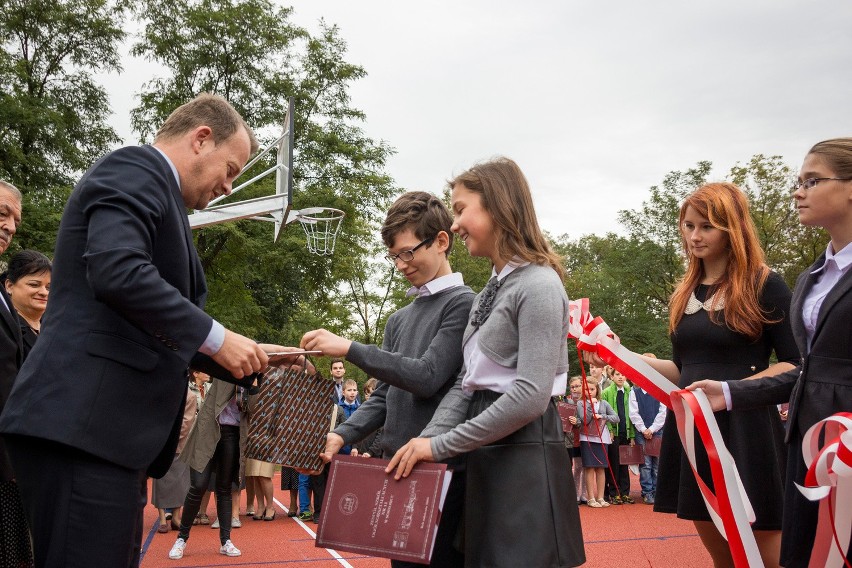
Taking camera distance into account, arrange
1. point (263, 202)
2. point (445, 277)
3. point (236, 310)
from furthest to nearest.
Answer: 1. point (236, 310)
2. point (263, 202)
3. point (445, 277)

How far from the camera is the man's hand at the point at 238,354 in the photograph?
231 centimetres

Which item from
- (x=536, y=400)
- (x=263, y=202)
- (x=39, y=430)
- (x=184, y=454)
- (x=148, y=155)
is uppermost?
(x=263, y=202)

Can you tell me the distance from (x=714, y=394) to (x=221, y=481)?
6.39 m

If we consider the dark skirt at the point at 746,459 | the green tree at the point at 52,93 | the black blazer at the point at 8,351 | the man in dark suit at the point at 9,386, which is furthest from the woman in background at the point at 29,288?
the green tree at the point at 52,93

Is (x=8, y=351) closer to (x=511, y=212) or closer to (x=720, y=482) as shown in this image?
(x=511, y=212)

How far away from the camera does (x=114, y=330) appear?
2.21m

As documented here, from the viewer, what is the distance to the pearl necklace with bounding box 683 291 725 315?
316 cm

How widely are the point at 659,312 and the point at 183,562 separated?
3383 cm

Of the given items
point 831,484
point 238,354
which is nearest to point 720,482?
point 831,484

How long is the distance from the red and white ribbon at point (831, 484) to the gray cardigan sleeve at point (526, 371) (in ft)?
2.76

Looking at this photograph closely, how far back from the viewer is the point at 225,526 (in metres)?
7.93

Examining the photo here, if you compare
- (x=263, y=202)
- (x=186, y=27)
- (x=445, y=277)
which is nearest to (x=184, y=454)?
(x=263, y=202)

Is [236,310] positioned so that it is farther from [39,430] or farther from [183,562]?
[39,430]

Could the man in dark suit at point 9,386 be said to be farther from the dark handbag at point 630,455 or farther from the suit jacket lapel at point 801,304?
the dark handbag at point 630,455
